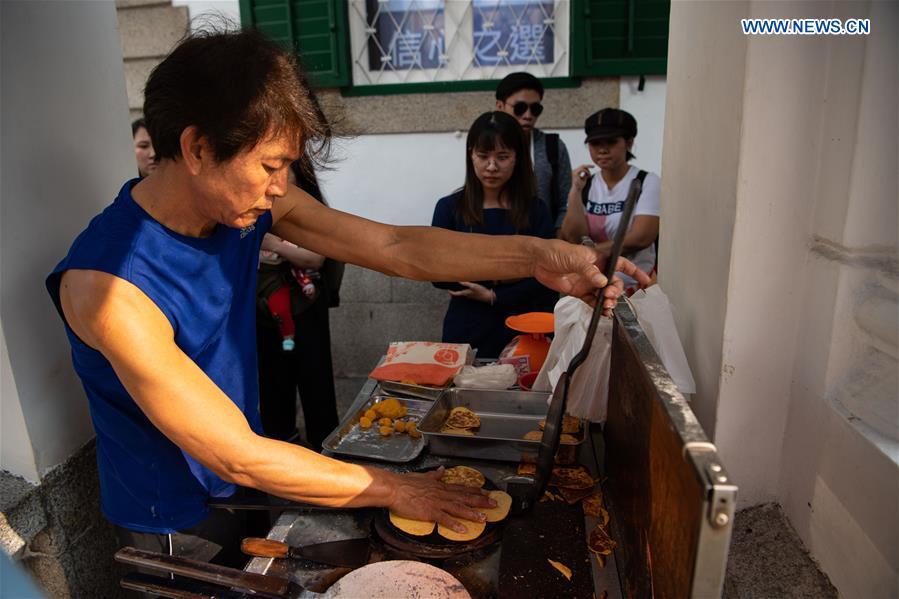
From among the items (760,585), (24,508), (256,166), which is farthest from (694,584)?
(24,508)

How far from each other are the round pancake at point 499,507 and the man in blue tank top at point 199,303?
0.03 metres

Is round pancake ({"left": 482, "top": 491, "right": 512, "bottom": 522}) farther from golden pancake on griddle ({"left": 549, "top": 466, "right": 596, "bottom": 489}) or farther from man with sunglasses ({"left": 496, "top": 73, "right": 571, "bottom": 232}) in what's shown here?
man with sunglasses ({"left": 496, "top": 73, "right": 571, "bottom": 232})

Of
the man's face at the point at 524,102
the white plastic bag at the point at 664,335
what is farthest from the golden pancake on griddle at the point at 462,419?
the man's face at the point at 524,102

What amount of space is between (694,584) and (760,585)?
2.24 ft

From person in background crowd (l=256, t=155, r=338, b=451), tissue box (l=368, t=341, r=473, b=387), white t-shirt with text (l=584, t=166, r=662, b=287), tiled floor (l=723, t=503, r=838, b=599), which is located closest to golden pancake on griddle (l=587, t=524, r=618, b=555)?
tiled floor (l=723, t=503, r=838, b=599)

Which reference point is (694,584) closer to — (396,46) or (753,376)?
(753,376)

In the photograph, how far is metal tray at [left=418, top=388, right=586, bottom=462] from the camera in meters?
1.79

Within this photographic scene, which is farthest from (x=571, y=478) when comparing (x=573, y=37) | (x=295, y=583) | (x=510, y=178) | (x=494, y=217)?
(x=573, y=37)

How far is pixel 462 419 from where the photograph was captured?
6.50 feet

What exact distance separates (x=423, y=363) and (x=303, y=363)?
4.79ft

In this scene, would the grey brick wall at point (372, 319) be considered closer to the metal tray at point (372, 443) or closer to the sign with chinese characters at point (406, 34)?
the sign with chinese characters at point (406, 34)

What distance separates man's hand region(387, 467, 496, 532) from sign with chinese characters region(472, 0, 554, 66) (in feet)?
12.9

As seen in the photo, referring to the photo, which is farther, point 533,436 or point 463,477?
point 533,436

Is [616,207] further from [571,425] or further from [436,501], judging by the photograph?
[436,501]
